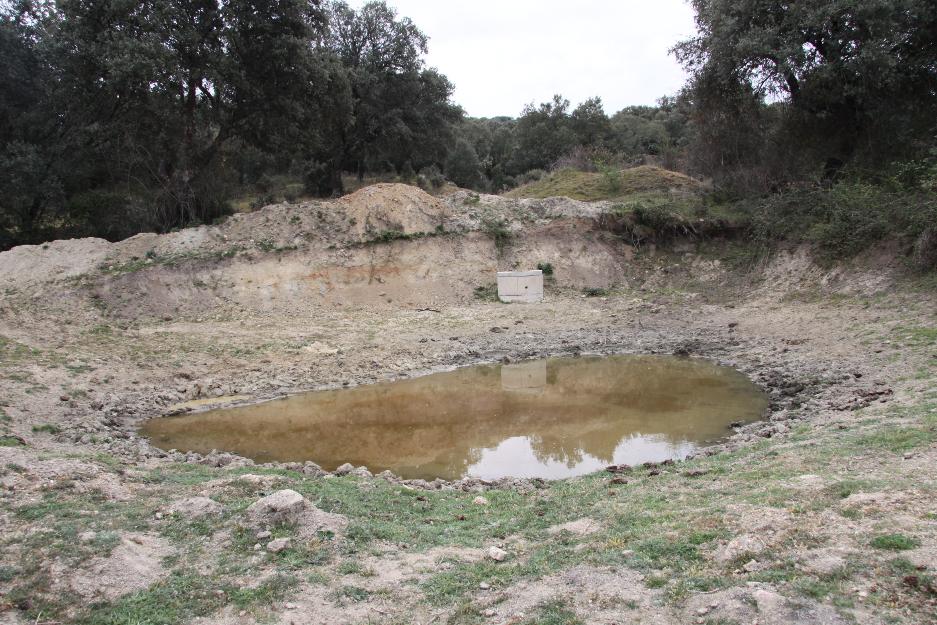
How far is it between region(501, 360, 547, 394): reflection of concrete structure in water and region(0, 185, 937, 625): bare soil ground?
64 centimetres

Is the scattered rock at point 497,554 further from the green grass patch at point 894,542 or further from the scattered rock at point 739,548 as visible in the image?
the green grass patch at point 894,542

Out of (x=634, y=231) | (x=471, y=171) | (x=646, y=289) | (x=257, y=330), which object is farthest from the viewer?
(x=471, y=171)

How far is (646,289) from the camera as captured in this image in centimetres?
2375

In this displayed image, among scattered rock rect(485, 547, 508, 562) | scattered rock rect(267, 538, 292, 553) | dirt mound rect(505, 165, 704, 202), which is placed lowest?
scattered rock rect(485, 547, 508, 562)

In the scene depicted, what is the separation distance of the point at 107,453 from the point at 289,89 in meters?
18.9

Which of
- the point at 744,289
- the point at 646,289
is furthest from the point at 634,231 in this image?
the point at 744,289

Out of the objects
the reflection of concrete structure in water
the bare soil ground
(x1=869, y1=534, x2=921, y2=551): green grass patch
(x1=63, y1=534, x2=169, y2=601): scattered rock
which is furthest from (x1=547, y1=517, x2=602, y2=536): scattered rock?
the reflection of concrete structure in water

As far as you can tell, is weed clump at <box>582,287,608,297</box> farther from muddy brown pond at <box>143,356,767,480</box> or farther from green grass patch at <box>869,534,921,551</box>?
green grass patch at <box>869,534,921,551</box>

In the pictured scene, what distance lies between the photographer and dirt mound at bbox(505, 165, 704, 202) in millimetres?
29038

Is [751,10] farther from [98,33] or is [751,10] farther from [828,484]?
[98,33]

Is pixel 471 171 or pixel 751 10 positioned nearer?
pixel 751 10

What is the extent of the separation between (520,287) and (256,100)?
12389 millimetres

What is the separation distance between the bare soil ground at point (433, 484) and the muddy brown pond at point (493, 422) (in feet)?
2.79

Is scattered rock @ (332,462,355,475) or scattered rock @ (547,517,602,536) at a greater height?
scattered rock @ (547,517,602,536)
